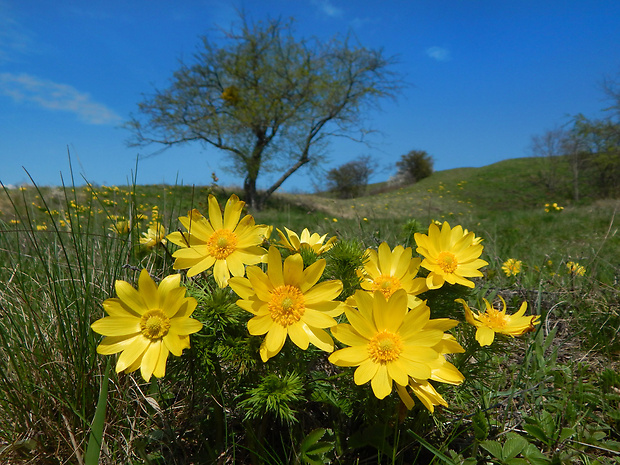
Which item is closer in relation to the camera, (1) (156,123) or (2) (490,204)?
(1) (156,123)

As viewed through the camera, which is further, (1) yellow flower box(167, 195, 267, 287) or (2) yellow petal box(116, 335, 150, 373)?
(1) yellow flower box(167, 195, 267, 287)

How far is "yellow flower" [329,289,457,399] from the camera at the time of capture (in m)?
0.86

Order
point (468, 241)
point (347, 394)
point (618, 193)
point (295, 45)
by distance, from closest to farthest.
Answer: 1. point (347, 394)
2. point (468, 241)
3. point (295, 45)
4. point (618, 193)

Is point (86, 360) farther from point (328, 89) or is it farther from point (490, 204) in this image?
point (490, 204)

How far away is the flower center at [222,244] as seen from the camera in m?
1.07

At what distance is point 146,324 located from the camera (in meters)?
0.93

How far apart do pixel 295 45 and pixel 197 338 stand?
16.8 metres

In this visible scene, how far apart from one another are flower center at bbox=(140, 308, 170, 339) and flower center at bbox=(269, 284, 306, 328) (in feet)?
0.87

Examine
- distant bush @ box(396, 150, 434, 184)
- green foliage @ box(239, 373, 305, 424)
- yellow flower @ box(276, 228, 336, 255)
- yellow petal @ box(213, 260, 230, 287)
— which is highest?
distant bush @ box(396, 150, 434, 184)

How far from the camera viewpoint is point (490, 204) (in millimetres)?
21250

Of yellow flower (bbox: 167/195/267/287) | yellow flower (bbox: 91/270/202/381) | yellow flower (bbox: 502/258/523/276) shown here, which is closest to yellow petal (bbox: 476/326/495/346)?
yellow flower (bbox: 167/195/267/287)

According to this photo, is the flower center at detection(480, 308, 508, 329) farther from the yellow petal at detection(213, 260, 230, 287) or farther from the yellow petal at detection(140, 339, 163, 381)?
the yellow petal at detection(140, 339, 163, 381)

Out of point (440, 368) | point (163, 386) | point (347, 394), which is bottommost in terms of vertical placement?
point (163, 386)

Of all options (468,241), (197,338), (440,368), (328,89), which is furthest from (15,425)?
(328,89)
